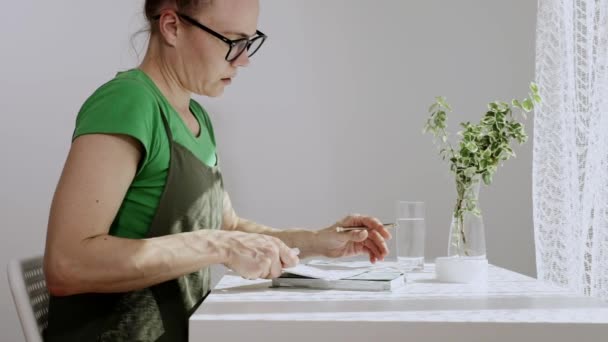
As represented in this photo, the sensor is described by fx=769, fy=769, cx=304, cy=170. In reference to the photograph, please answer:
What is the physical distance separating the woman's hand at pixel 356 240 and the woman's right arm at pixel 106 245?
405mm

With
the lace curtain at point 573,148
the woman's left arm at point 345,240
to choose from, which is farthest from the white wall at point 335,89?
the woman's left arm at point 345,240

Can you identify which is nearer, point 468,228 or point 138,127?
point 138,127

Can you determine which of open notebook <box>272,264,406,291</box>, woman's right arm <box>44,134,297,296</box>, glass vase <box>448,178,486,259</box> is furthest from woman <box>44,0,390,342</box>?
glass vase <box>448,178,486,259</box>

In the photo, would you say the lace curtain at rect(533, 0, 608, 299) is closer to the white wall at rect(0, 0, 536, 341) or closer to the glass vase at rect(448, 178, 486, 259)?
the glass vase at rect(448, 178, 486, 259)

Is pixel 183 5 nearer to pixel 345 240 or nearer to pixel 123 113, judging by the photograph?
pixel 123 113

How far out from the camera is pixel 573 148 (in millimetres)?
1846

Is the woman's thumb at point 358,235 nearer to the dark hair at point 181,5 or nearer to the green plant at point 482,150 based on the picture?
the green plant at point 482,150

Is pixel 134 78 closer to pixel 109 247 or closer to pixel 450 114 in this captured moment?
Answer: pixel 109 247

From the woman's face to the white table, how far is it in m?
0.44

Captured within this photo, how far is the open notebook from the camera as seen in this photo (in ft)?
4.40

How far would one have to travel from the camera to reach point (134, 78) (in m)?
1.34

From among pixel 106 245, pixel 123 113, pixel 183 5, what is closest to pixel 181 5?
pixel 183 5

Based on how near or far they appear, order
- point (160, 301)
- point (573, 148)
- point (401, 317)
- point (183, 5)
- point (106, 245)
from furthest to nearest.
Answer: point (573, 148) → point (183, 5) → point (160, 301) → point (106, 245) → point (401, 317)

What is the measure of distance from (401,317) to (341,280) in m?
0.32
